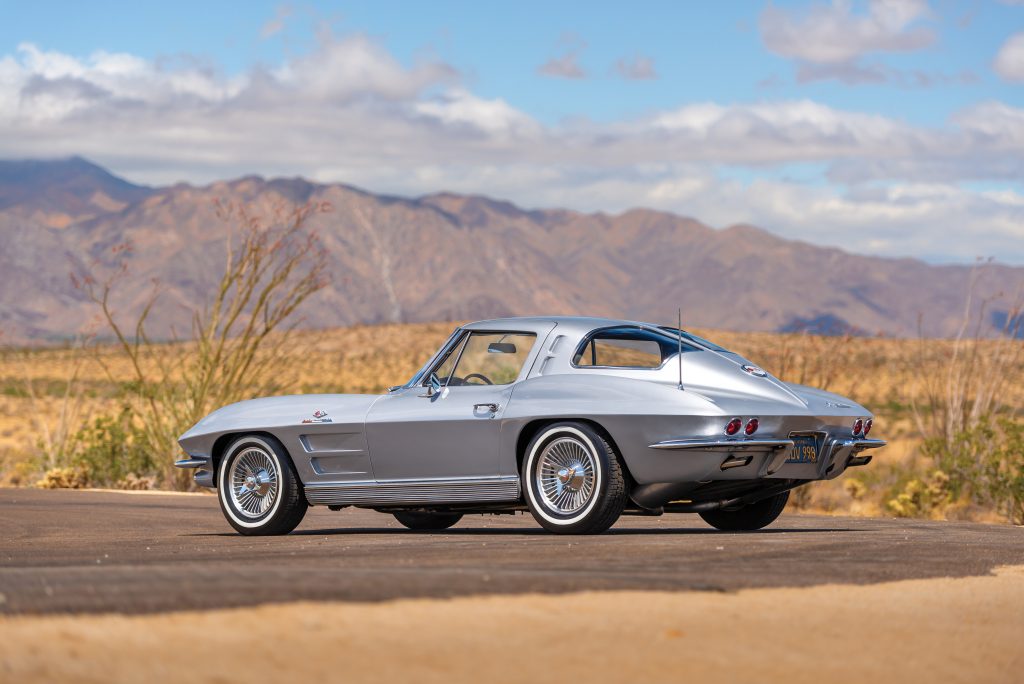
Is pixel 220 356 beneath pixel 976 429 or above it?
above

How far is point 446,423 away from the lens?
11438mm

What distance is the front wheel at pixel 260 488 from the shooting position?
12.2 metres

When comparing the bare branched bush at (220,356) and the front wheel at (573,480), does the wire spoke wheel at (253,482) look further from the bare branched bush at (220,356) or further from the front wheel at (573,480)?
the bare branched bush at (220,356)

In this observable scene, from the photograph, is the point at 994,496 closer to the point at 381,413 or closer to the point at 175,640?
the point at 381,413

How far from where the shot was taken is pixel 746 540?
10570 millimetres

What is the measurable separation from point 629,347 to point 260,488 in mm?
3331

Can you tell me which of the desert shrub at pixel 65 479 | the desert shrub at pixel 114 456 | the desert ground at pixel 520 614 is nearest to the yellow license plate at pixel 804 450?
the desert ground at pixel 520 614

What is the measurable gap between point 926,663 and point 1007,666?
39 centimetres

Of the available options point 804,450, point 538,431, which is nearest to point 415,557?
point 538,431

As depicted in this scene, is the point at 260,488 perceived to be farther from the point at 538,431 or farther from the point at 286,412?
the point at 538,431

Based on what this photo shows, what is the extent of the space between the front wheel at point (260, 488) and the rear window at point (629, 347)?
105 inches

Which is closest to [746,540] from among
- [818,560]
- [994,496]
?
[818,560]

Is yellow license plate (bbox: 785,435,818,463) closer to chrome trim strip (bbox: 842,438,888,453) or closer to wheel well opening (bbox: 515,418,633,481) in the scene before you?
chrome trim strip (bbox: 842,438,888,453)

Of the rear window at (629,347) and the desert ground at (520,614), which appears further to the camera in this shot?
the rear window at (629,347)
